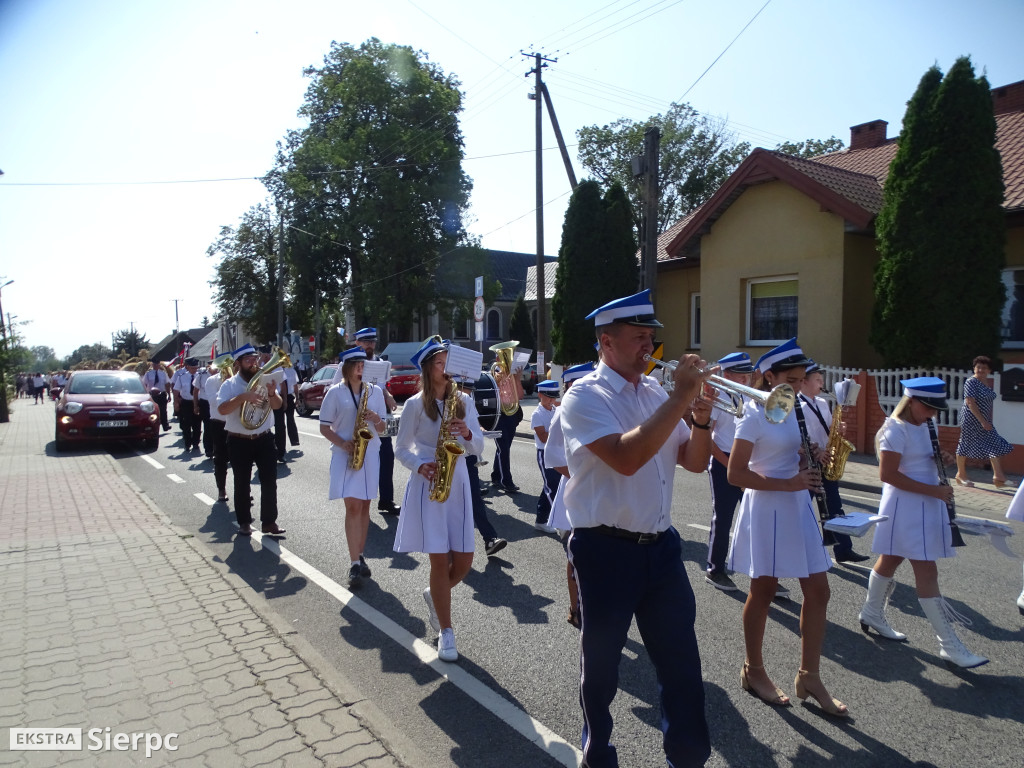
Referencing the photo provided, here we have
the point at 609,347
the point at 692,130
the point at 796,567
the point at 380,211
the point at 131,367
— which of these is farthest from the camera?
the point at 692,130

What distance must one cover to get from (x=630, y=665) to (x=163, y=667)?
2.74 m

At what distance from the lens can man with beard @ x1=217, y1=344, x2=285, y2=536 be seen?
25.0 ft

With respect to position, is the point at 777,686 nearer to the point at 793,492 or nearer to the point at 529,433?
the point at 793,492

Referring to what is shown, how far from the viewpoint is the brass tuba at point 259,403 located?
749 centimetres

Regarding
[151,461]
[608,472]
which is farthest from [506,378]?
[151,461]

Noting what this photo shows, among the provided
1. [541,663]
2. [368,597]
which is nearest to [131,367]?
[368,597]

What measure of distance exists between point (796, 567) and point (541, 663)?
5.36ft

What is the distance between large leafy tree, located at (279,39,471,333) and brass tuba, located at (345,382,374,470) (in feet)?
109

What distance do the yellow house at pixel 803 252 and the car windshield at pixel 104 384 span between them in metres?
13.6

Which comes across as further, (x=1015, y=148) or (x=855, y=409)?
(x=1015, y=148)

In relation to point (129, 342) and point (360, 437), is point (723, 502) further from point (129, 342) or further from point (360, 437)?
point (129, 342)

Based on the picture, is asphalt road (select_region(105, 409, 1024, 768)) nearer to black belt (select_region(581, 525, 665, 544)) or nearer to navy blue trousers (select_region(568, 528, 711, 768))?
navy blue trousers (select_region(568, 528, 711, 768))

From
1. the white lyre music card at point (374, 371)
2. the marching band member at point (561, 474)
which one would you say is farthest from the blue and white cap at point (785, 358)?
the white lyre music card at point (374, 371)

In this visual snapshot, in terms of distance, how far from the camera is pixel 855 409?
44.0ft
